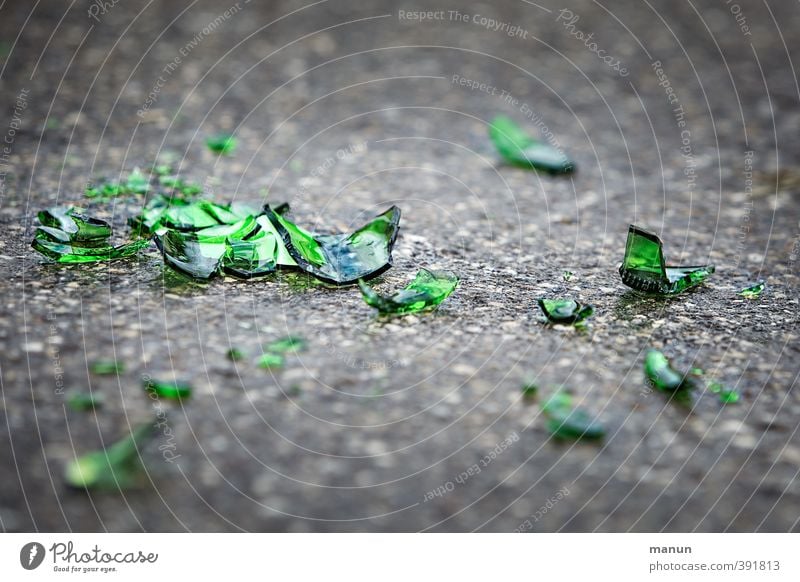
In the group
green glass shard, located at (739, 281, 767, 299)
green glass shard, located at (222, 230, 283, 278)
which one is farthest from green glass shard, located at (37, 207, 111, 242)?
green glass shard, located at (739, 281, 767, 299)

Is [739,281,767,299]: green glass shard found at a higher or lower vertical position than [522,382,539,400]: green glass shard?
higher

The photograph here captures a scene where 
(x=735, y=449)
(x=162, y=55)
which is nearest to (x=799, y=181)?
(x=735, y=449)

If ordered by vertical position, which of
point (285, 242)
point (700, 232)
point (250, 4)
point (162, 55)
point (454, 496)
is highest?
point (250, 4)

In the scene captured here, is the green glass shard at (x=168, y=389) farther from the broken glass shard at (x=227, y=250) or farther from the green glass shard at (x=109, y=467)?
the broken glass shard at (x=227, y=250)

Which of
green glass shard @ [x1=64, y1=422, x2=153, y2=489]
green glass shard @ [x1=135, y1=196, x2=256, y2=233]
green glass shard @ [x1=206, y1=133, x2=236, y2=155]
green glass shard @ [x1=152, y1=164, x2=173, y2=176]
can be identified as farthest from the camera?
green glass shard @ [x1=206, y1=133, x2=236, y2=155]

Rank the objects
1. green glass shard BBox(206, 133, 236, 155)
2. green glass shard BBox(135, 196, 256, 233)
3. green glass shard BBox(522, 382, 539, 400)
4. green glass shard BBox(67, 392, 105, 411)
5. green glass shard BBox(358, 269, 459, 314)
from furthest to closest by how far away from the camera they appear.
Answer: green glass shard BBox(206, 133, 236, 155) < green glass shard BBox(135, 196, 256, 233) < green glass shard BBox(358, 269, 459, 314) < green glass shard BBox(522, 382, 539, 400) < green glass shard BBox(67, 392, 105, 411)

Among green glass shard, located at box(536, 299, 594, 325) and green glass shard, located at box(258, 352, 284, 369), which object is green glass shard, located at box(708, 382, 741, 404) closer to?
green glass shard, located at box(536, 299, 594, 325)
